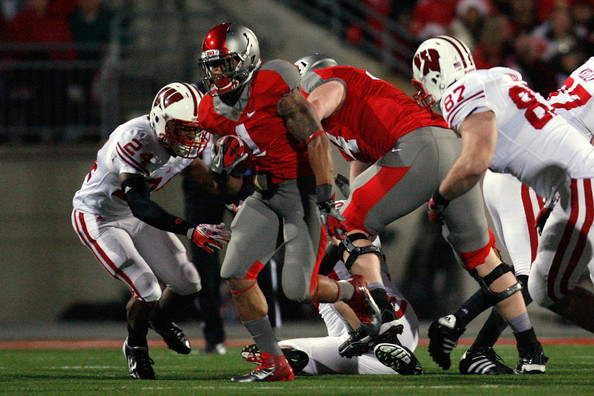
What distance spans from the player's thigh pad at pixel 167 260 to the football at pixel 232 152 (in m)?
1.04

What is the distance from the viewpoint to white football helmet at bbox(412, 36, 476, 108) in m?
5.57

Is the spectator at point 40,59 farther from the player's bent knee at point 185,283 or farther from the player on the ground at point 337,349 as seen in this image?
the player on the ground at point 337,349

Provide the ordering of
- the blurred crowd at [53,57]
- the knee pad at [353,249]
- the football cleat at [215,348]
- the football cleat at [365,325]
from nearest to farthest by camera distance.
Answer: the football cleat at [365,325] < the knee pad at [353,249] < the football cleat at [215,348] < the blurred crowd at [53,57]

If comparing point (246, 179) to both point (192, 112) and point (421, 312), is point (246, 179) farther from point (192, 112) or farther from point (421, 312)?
point (421, 312)

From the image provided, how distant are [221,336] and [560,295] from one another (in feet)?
10.8

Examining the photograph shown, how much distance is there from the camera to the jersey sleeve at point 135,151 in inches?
227

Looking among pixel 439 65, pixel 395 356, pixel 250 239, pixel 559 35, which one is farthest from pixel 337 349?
pixel 559 35

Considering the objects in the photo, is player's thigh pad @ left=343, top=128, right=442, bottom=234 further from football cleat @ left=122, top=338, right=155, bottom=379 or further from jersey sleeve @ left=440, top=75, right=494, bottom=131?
football cleat @ left=122, top=338, right=155, bottom=379

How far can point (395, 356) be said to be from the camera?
533 centimetres

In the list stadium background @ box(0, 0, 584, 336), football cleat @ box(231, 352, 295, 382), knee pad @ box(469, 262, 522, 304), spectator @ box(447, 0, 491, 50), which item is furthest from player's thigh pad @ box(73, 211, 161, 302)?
spectator @ box(447, 0, 491, 50)

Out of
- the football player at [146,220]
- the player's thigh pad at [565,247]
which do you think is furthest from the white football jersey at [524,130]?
the football player at [146,220]

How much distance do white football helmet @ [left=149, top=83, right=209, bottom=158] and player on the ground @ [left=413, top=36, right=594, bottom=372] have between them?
1.47 metres

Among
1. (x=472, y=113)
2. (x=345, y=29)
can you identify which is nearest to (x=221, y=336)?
(x=472, y=113)

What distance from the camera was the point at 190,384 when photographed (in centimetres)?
527
